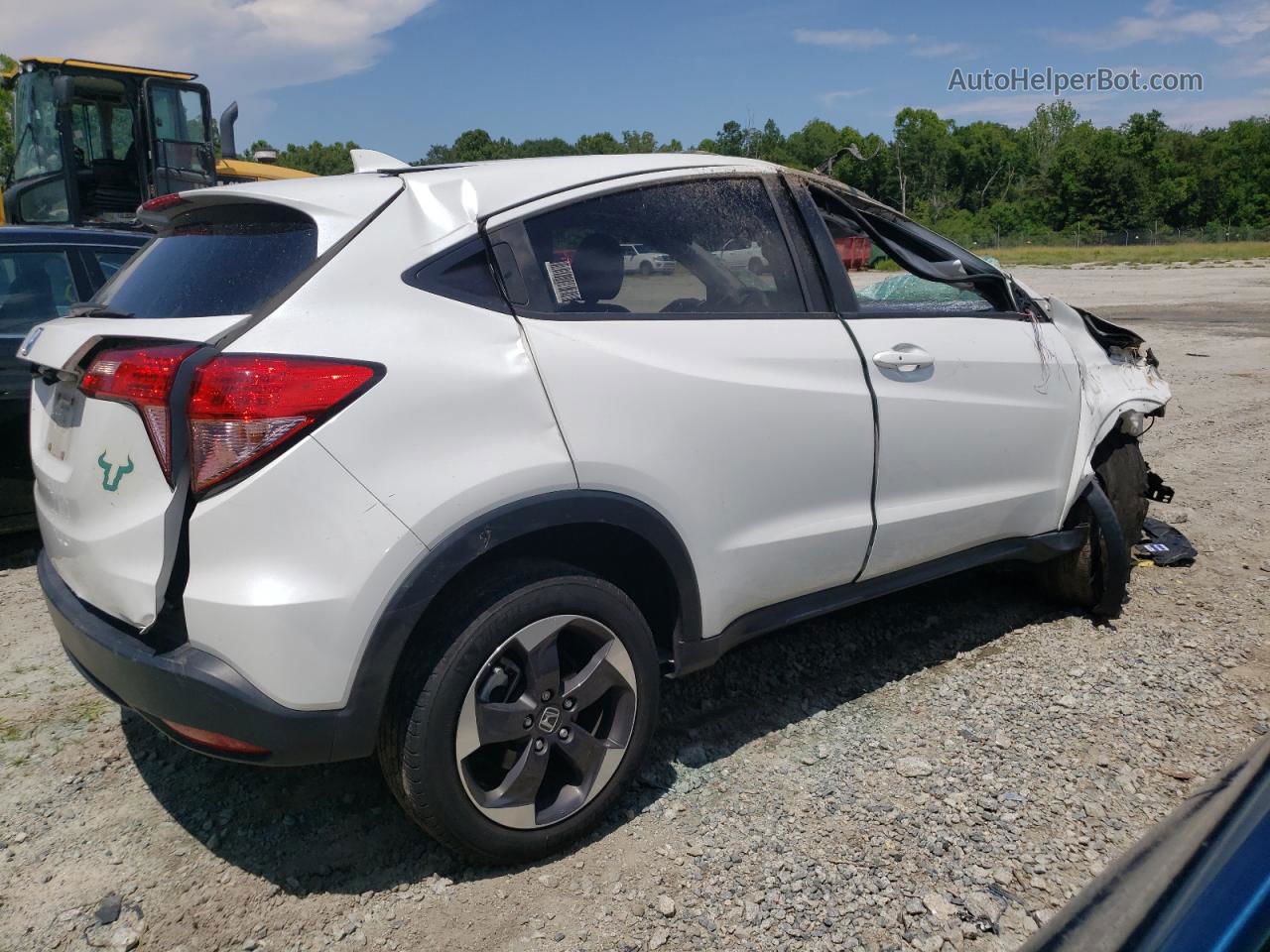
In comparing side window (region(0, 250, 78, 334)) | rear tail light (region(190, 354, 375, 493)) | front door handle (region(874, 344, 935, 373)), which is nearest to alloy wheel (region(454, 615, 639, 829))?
rear tail light (region(190, 354, 375, 493))

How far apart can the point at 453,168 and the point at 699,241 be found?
78 cm

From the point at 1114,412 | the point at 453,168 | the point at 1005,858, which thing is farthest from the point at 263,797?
the point at 1114,412

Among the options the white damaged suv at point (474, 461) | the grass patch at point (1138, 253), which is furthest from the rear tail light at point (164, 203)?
the grass patch at point (1138, 253)

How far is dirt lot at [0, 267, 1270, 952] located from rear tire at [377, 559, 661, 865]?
187mm

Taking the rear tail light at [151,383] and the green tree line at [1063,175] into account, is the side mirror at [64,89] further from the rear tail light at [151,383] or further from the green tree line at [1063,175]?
the green tree line at [1063,175]

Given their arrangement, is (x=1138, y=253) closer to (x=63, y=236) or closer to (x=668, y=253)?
(x=63, y=236)

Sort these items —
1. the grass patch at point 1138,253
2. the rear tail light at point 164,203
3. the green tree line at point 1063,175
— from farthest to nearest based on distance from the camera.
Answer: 1. the green tree line at point 1063,175
2. the grass patch at point 1138,253
3. the rear tail light at point 164,203

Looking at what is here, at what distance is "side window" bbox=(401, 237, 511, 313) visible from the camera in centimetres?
245

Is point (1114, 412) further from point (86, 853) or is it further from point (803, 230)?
point (86, 853)

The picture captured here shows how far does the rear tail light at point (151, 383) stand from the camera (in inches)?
88.7

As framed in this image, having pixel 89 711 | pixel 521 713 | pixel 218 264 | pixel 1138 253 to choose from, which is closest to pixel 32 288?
pixel 89 711

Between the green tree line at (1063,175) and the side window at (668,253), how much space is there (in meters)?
65.0

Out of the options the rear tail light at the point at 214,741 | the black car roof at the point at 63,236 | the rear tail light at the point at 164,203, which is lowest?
the rear tail light at the point at 214,741

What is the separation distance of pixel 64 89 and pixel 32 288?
21.9 feet
